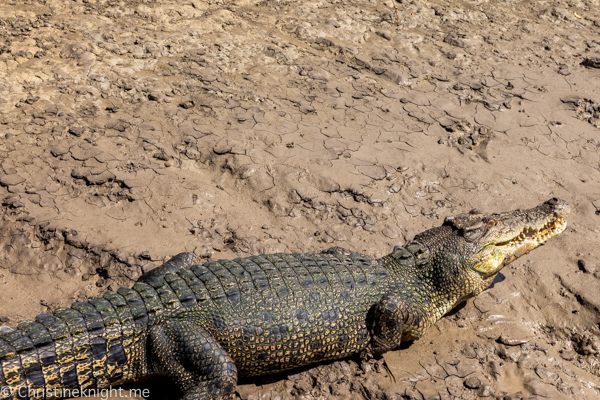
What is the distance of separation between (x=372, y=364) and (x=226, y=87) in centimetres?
438

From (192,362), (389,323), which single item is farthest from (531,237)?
(192,362)

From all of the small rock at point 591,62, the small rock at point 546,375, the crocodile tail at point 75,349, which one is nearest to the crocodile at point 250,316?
the crocodile tail at point 75,349

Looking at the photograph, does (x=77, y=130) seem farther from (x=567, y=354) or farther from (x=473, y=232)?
(x=567, y=354)

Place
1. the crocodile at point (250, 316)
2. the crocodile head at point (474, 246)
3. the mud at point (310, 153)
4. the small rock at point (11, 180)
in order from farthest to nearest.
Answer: the small rock at point (11, 180) → the mud at point (310, 153) → the crocodile head at point (474, 246) → the crocodile at point (250, 316)

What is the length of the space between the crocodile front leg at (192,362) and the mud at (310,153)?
33cm

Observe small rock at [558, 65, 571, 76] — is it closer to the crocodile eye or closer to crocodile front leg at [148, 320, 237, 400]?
the crocodile eye

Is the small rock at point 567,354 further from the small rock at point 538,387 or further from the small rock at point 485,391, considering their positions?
the small rock at point 485,391

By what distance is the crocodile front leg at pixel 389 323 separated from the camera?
157 inches

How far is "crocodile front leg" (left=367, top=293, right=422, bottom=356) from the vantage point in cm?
398

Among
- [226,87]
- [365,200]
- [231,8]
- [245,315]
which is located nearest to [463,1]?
[231,8]

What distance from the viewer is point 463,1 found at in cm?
997

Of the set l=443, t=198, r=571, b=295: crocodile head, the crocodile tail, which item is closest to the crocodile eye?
l=443, t=198, r=571, b=295: crocodile head

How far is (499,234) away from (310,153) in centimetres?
251

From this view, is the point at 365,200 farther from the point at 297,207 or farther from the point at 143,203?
the point at 143,203
